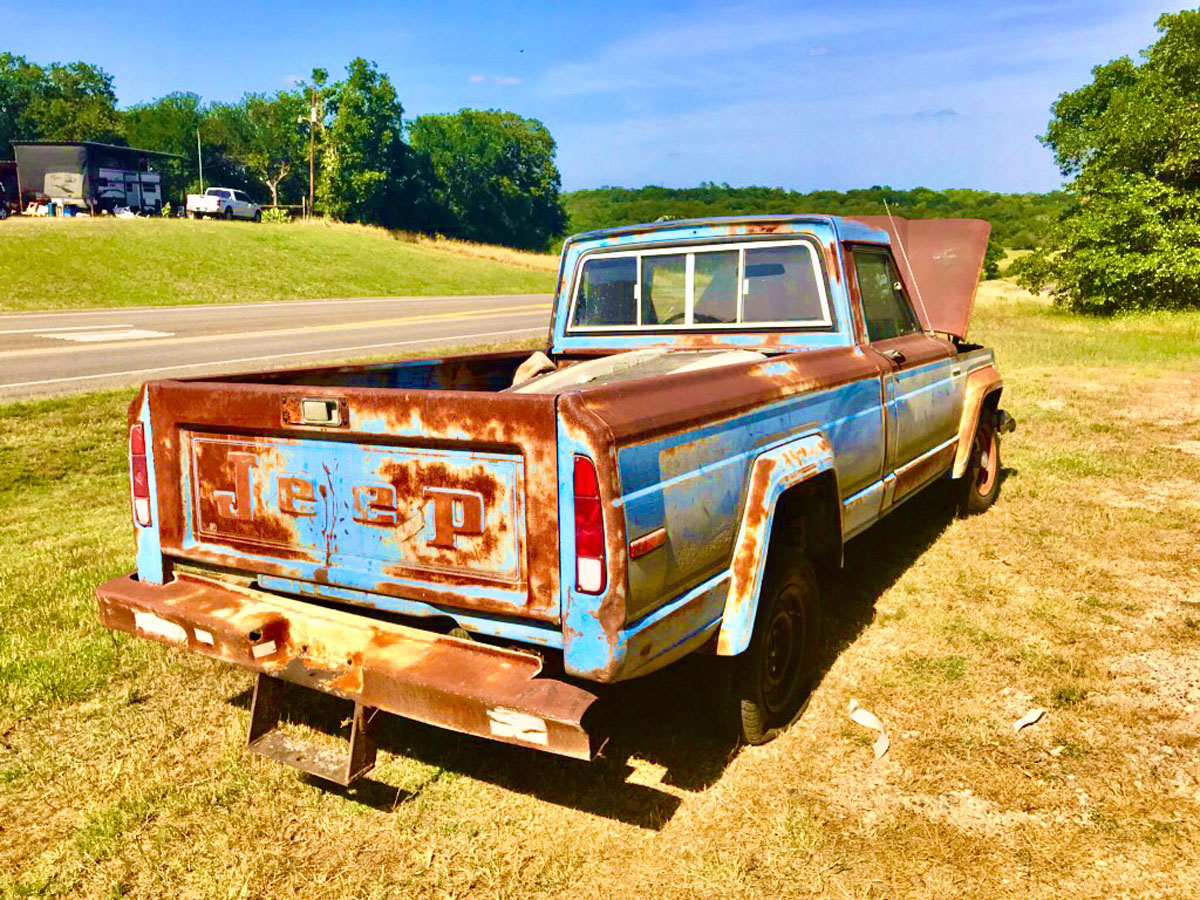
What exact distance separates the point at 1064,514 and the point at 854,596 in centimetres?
252

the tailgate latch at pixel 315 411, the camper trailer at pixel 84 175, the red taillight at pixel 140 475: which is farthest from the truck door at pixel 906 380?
the camper trailer at pixel 84 175

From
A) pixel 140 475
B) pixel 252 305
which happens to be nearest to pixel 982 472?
pixel 140 475

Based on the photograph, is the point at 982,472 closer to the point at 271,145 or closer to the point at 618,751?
the point at 618,751

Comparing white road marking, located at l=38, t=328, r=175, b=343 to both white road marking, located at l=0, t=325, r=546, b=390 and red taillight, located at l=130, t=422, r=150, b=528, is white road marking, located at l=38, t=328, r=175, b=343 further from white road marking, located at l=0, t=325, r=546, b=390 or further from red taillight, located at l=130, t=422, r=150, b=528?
red taillight, located at l=130, t=422, r=150, b=528

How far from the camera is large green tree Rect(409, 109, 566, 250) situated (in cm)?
8750

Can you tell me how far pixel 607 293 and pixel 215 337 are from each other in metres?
13.4

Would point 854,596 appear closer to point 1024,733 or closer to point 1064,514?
point 1024,733

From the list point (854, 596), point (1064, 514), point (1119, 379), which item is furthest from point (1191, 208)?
point (854, 596)

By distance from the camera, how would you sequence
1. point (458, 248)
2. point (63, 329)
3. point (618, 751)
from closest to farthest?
point (618, 751) → point (63, 329) → point (458, 248)

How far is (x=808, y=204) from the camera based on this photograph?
109 ft

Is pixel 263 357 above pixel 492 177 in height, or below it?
below

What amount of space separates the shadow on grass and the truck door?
1027mm

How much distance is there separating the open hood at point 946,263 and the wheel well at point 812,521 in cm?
369

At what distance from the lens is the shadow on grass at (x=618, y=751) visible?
314cm
